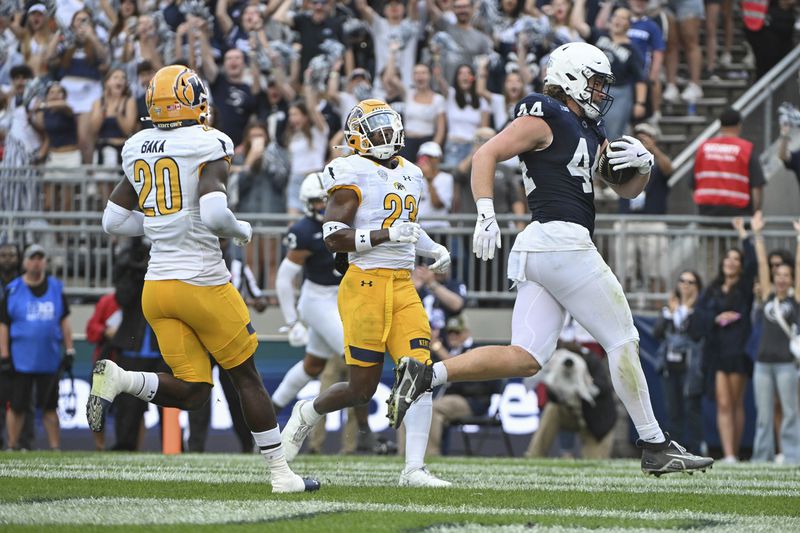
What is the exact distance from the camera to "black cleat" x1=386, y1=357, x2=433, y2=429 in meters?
6.77

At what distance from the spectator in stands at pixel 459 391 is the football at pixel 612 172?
18.1ft

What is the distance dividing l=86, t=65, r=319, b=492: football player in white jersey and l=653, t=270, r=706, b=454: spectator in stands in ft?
22.4

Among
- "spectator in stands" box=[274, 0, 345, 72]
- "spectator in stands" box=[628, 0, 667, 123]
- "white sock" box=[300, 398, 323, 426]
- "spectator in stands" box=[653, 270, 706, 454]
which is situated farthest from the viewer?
"spectator in stands" box=[274, 0, 345, 72]

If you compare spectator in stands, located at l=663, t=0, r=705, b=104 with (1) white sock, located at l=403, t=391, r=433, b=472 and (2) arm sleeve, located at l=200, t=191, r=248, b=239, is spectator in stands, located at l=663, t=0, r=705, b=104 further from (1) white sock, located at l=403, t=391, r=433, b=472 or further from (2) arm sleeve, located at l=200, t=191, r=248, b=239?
(2) arm sleeve, located at l=200, t=191, r=248, b=239

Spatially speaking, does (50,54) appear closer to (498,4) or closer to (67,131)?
(67,131)

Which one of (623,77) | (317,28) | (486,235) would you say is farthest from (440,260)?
(317,28)

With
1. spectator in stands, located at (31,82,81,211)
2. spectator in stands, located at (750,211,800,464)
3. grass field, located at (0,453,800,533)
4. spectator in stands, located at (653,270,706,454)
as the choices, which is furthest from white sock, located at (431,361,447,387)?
spectator in stands, located at (31,82,81,211)

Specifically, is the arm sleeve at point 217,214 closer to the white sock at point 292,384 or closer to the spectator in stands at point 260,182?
the white sock at point 292,384

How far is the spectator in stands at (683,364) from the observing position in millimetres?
12836

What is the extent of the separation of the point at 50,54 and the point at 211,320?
10.7m

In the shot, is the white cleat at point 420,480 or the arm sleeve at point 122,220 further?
the white cleat at point 420,480

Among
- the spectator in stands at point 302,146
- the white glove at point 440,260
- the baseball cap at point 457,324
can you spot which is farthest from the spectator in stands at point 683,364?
the white glove at point 440,260

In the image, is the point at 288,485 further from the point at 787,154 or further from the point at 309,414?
the point at 787,154

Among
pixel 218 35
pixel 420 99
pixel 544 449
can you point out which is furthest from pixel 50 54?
pixel 544 449
